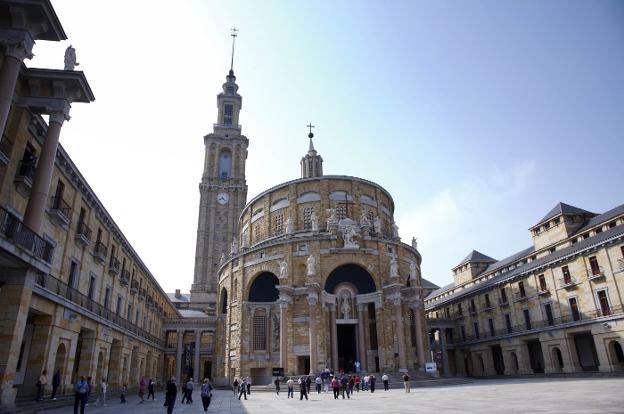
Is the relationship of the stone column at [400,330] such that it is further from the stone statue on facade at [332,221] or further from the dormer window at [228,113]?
the dormer window at [228,113]

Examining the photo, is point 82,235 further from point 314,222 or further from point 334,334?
point 334,334

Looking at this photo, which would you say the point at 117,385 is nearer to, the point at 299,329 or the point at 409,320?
the point at 299,329

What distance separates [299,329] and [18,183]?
24252 millimetres

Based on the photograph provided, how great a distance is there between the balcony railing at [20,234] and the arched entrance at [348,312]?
2531 centimetres

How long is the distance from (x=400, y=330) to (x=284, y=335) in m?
9.41

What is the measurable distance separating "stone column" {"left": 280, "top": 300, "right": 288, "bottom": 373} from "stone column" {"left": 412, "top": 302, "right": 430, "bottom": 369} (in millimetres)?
11495

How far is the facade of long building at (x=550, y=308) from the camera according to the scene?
33094mm

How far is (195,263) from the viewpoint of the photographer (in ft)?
224

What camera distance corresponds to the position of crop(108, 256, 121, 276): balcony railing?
2675 centimetres

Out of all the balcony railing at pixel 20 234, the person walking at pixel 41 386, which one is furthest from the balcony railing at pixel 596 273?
the balcony railing at pixel 20 234

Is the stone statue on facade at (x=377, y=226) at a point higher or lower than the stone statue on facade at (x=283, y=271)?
higher

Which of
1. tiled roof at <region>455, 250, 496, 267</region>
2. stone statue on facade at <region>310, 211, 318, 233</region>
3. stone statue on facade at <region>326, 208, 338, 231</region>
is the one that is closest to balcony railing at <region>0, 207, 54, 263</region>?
stone statue on facade at <region>310, 211, 318, 233</region>

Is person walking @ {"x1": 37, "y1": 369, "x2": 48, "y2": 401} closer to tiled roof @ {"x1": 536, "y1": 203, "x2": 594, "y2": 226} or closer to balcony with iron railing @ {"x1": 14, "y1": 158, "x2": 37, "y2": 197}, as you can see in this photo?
balcony with iron railing @ {"x1": 14, "y1": 158, "x2": 37, "y2": 197}

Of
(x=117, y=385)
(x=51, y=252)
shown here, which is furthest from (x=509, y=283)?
(x=51, y=252)
